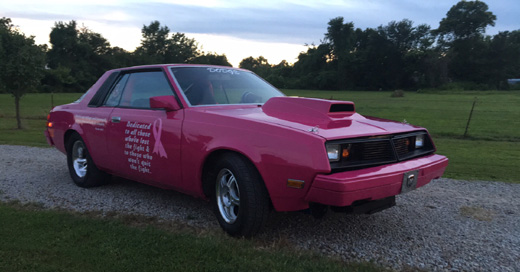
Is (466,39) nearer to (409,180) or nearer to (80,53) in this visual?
(80,53)

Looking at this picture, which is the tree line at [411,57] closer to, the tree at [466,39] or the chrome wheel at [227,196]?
the tree at [466,39]

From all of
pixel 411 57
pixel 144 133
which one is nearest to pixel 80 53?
pixel 411 57

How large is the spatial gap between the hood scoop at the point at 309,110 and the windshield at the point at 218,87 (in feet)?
1.82

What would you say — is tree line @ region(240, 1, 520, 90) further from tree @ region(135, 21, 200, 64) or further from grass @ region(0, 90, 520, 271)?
grass @ region(0, 90, 520, 271)

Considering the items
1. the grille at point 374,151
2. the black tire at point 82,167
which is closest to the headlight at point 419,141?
the grille at point 374,151

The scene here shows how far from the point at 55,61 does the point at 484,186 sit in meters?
86.3

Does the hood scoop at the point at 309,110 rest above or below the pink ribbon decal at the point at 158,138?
above

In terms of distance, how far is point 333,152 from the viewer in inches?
125

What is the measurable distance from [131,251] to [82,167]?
289 cm

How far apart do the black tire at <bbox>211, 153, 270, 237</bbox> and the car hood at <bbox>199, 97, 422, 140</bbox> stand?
0.44 m

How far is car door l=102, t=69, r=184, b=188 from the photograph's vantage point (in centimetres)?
410

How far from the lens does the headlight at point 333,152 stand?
3.15 meters

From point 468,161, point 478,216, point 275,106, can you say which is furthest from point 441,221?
point 468,161

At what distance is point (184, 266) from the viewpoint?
9.83 feet
